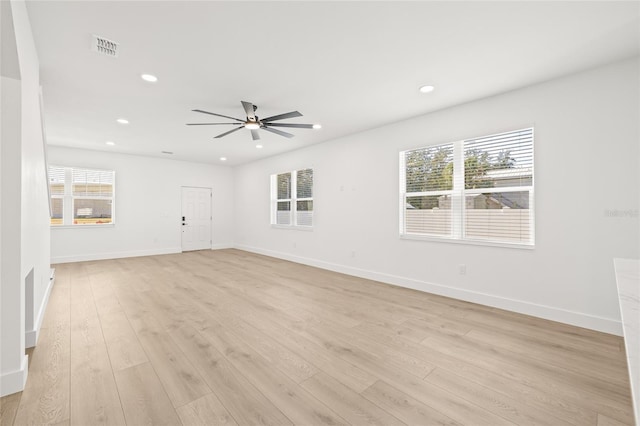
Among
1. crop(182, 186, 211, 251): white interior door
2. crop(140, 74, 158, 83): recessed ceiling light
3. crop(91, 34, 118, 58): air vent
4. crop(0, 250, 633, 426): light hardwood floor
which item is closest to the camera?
crop(0, 250, 633, 426): light hardwood floor

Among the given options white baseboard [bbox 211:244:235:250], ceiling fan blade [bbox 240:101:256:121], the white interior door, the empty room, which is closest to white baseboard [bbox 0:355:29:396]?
the empty room

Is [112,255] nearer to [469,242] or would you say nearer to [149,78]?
[149,78]

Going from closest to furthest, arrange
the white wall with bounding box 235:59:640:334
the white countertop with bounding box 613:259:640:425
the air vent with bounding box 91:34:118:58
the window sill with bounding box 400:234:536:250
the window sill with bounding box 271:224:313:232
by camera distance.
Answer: the white countertop with bounding box 613:259:640:425 → the air vent with bounding box 91:34:118:58 → the white wall with bounding box 235:59:640:334 → the window sill with bounding box 400:234:536:250 → the window sill with bounding box 271:224:313:232

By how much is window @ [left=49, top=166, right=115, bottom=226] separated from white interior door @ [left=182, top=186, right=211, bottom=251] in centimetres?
180

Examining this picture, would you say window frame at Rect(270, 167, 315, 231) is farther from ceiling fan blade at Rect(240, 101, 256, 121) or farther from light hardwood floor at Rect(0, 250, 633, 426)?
light hardwood floor at Rect(0, 250, 633, 426)

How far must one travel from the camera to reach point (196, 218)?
8.71 meters

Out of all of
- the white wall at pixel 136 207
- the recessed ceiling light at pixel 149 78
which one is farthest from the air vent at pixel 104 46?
the white wall at pixel 136 207

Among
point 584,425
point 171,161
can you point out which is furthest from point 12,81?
point 171,161

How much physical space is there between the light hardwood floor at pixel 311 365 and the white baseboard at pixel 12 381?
0.22ft

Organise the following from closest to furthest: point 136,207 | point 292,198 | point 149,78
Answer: point 149,78
point 292,198
point 136,207

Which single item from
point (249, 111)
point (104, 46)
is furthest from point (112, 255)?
point (104, 46)

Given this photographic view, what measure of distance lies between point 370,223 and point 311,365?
320 centimetres

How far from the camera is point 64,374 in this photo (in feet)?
6.98

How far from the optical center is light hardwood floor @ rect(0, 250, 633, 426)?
1.74 m
